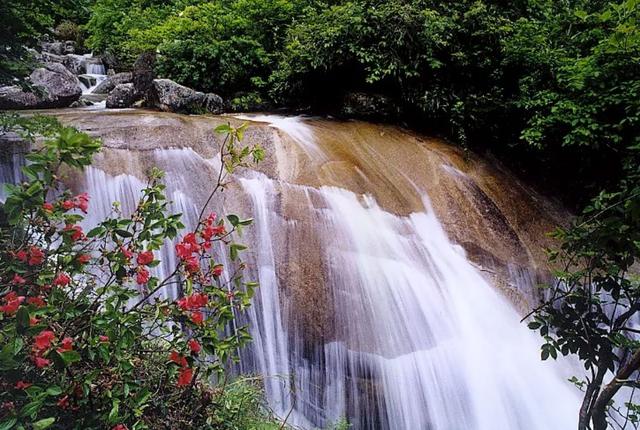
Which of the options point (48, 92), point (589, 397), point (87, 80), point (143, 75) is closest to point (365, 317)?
point (589, 397)

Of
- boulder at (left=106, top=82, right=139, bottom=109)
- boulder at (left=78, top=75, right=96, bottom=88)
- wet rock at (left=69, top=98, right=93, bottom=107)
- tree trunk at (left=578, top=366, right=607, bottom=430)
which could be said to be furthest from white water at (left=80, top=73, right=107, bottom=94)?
tree trunk at (left=578, top=366, right=607, bottom=430)

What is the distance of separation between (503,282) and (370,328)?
175 cm

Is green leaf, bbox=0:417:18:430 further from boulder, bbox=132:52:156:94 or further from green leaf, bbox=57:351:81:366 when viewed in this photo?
boulder, bbox=132:52:156:94

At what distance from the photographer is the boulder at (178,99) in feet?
22.8

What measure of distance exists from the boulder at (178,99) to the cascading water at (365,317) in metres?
2.26

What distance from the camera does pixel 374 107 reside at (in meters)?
6.89

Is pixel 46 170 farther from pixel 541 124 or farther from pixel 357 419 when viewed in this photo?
pixel 541 124

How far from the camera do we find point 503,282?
187 inches

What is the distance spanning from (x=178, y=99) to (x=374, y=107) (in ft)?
10.2

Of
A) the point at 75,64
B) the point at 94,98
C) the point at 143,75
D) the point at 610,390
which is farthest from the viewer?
the point at 75,64

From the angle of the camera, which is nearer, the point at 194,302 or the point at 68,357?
the point at 68,357

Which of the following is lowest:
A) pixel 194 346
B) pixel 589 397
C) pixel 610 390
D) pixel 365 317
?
pixel 365 317

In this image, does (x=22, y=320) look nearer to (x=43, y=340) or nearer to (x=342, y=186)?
(x=43, y=340)

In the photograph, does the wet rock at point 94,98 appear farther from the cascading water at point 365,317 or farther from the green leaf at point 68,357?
the green leaf at point 68,357
